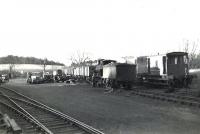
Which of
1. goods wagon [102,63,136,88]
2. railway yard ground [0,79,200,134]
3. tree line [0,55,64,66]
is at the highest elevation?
tree line [0,55,64,66]

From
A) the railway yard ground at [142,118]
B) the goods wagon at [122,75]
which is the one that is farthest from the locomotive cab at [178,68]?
the railway yard ground at [142,118]

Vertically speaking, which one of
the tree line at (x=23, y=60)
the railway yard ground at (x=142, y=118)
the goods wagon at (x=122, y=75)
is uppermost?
the tree line at (x=23, y=60)

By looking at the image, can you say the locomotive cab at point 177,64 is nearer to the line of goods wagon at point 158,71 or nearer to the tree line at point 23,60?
the line of goods wagon at point 158,71

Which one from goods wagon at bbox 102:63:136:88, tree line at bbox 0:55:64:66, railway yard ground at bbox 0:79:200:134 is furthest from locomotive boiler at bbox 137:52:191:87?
tree line at bbox 0:55:64:66

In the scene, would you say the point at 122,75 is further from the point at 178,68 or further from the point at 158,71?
the point at 178,68

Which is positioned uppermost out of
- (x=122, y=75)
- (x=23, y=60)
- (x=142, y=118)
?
(x=23, y=60)

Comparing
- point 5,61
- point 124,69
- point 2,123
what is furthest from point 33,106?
point 5,61

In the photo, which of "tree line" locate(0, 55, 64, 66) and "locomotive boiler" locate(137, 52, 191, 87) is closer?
"locomotive boiler" locate(137, 52, 191, 87)

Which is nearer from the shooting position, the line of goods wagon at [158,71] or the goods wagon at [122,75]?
the line of goods wagon at [158,71]

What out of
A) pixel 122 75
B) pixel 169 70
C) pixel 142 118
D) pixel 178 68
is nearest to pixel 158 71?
pixel 169 70

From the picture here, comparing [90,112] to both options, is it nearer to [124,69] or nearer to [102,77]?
[124,69]

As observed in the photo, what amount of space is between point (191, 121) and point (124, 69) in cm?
1596

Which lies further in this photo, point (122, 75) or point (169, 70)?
point (122, 75)

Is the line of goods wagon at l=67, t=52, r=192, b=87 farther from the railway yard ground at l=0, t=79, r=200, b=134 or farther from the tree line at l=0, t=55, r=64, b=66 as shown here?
the tree line at l=0, t=55, r=64, b=66
